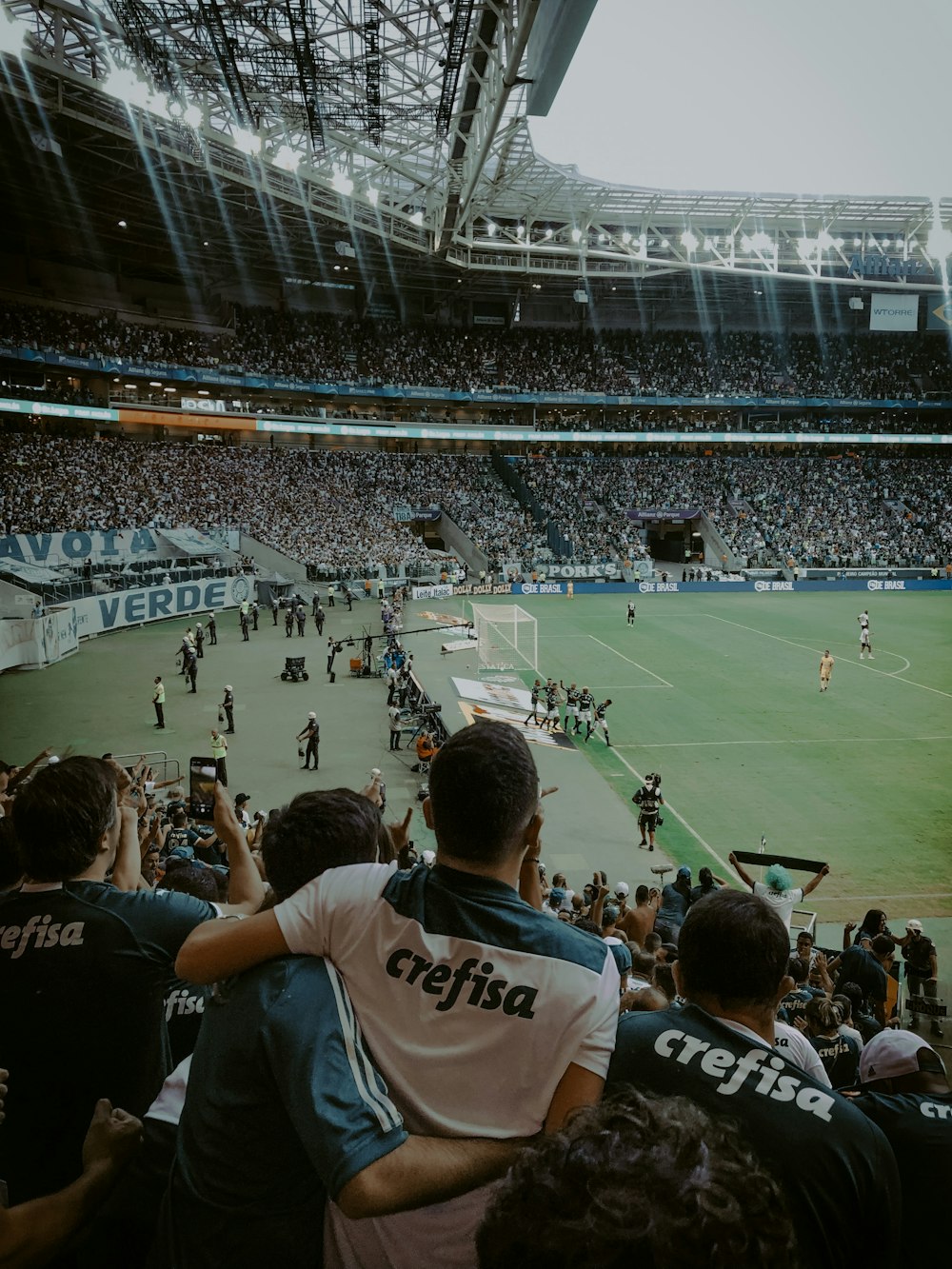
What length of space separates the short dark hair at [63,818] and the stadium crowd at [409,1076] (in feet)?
0.03

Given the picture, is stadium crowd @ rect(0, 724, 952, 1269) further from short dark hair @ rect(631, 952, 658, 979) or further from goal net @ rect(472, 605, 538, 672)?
goal net @ rect(472, 605, 538, 672)

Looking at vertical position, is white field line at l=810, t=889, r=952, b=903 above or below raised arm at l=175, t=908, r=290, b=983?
below

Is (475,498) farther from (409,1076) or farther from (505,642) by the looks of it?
(409,1076)

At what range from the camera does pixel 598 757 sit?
2209 centimetres

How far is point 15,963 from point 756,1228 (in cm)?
244

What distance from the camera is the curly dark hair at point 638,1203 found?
1.28m

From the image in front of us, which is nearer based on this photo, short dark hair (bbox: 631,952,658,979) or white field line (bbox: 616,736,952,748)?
short dark hair (bbox: 631,952,658,979)

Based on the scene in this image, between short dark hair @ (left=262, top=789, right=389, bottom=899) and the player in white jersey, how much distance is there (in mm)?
209

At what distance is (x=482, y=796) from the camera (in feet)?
8.33

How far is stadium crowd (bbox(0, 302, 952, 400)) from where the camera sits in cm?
6662

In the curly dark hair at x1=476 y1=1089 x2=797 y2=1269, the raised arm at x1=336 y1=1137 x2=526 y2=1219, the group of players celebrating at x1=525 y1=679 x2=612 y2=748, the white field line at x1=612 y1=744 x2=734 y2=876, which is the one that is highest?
the curly dark hair at x1=476 y1=1089 x2=797 y2=1269

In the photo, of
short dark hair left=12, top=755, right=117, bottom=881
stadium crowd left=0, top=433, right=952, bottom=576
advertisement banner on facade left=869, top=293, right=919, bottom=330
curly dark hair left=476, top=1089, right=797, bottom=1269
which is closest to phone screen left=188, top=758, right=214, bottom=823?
short dark hair left=12, top=755, right=117, bottom=881

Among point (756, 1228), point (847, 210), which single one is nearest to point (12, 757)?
point (756, 1228)

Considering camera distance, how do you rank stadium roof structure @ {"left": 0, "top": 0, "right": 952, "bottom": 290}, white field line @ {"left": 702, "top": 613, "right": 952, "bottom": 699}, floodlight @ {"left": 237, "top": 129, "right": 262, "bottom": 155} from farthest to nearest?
floodlight @ {"left": 237, "top": 129, "right": 262, "bottom": 155} < white field line @ {"left": 702, "top": 613, "right": 952, "bottom": 699} < stadium roof structure @ {"left": 0, "top": 0, "right": 952, "bottom": 290}
